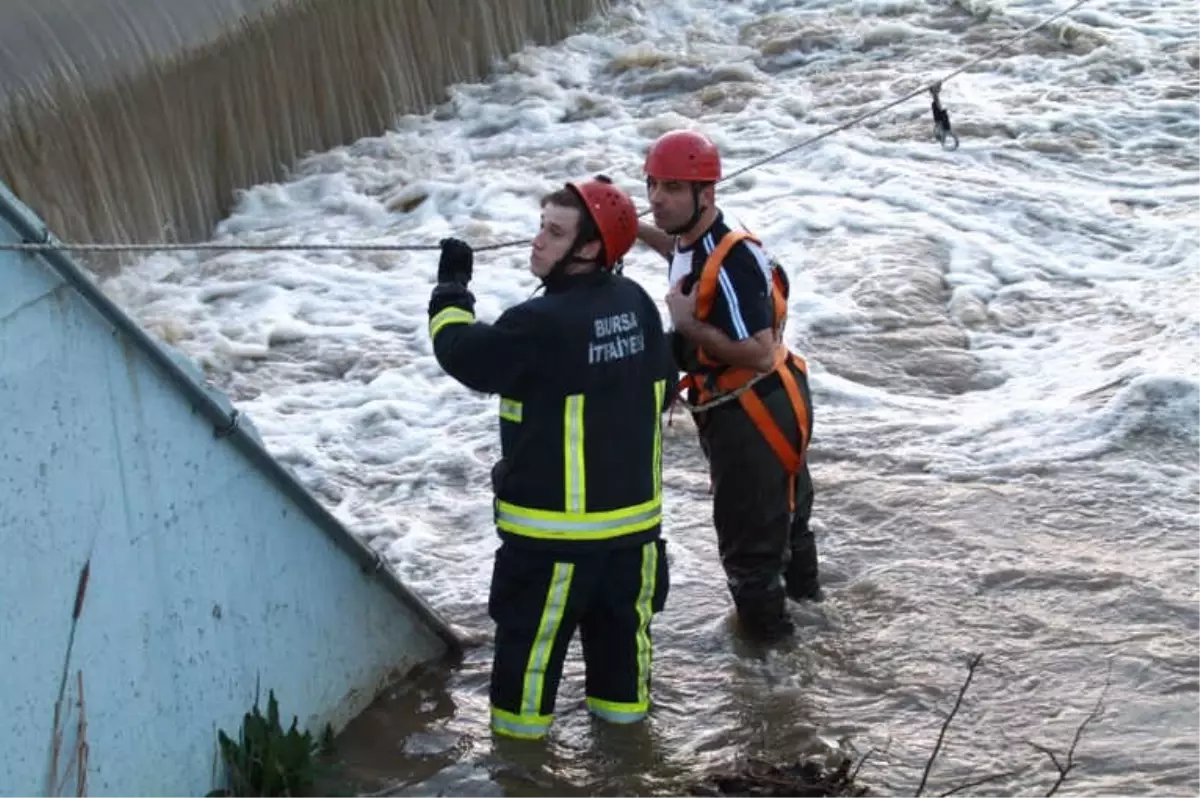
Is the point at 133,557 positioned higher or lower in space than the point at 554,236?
lower

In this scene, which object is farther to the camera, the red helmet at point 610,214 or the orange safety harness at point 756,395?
the orange safety harness at point 756,395

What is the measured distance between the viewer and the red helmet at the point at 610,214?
16.7 ft

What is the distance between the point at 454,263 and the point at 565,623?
1126mm

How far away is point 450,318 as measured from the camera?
5.07 m

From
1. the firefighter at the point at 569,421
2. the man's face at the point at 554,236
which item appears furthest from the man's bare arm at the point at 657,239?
the man's face at the point at 554,236

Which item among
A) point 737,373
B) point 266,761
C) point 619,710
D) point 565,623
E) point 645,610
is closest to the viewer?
point 266,761

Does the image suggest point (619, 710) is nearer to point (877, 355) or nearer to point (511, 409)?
point (511, 409)

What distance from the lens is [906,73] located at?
15953 millimetres

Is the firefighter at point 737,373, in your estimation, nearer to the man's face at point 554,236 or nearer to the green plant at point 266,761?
the man's face at point 554,236

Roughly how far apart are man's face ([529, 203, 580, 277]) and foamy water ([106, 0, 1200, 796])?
5.48ft

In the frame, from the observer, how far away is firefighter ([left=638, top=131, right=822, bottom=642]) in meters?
5.80

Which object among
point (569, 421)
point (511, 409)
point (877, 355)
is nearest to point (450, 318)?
point (511, 409)

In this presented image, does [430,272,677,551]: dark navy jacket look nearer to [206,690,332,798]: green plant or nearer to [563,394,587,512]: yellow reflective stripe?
[563,394,587,512]: yellow reflective stripe

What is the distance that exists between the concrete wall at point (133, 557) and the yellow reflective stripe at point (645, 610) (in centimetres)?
96
